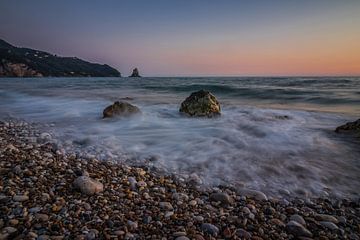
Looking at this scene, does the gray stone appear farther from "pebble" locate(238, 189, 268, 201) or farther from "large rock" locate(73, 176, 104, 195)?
"large rock" locate(73, 176, 104, 195)

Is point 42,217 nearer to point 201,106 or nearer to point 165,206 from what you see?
point 165,206

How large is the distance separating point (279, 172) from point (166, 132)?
2951 mm

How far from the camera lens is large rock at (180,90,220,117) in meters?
8.22

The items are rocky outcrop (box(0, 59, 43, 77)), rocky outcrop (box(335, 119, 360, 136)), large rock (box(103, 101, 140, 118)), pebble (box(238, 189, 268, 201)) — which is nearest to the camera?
pebble (box(238, 189, 268, 201))

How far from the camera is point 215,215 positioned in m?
2.50

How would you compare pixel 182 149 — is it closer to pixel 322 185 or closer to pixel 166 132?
pixel 166 132

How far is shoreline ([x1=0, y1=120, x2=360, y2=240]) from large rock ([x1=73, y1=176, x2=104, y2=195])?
0.14 ft

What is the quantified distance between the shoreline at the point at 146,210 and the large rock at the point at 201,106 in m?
4.93

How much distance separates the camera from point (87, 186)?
9.11 feet

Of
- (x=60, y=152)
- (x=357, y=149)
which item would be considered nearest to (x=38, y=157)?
(x=60, y=152)

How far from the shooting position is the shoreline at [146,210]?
7.15 feet

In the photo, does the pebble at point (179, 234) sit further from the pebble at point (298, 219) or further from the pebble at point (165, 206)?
the pebble at point (298, 219)

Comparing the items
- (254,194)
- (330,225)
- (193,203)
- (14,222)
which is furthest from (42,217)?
(330,225)

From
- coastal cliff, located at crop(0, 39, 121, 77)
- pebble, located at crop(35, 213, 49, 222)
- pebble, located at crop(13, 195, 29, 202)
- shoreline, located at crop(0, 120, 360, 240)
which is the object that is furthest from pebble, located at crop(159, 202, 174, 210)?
coastal cliff, located at crop(0, 39, 121, 77)
